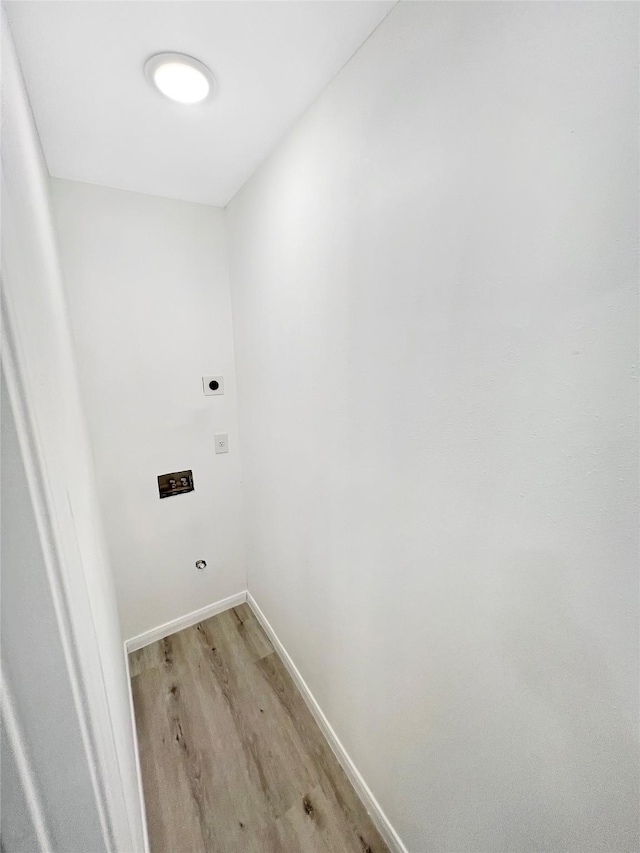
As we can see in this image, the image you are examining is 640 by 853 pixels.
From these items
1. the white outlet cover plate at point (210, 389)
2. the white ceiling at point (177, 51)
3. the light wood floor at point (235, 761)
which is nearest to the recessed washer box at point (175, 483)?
the white outlet cover plate at point (210, 389)

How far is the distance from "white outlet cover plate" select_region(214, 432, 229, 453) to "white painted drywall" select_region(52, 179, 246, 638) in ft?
0.09

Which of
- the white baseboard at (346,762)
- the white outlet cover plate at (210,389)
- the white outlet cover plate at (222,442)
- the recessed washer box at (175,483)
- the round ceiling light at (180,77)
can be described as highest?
the round ceiling light at (180,77)

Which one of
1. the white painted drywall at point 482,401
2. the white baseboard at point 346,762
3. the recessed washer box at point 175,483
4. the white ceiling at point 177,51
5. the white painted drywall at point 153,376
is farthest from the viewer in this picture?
the recessed washer box at point 175,483

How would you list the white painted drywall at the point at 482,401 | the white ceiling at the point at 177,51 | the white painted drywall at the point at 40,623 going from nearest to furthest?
the white painted drywall at the point at 40,623 → the white painted drywall at the point at 482,401 → the white ceiling at the point at 177,51

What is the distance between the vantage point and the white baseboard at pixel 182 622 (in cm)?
191

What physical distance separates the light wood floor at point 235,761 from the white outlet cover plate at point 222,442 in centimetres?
112

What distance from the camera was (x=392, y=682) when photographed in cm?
105

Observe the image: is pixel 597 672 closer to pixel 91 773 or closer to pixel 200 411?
pixel 91 773

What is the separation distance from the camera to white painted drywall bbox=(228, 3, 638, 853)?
52 cm

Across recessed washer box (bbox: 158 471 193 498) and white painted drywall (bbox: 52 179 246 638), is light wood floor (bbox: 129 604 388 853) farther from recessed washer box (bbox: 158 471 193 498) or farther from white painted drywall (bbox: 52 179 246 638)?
recessed washer box (bbox: 158 471 193 498)

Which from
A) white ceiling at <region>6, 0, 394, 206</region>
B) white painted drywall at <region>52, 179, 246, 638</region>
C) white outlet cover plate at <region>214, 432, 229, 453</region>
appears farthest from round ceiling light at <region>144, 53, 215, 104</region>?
white outlet cover plate at <region>214, 432, 229, 453</region>

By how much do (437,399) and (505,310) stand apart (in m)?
0.23

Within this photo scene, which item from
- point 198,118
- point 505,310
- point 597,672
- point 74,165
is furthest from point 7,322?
point 74,165

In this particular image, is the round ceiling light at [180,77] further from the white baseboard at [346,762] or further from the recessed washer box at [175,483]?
the white baseboard at [346,762]
